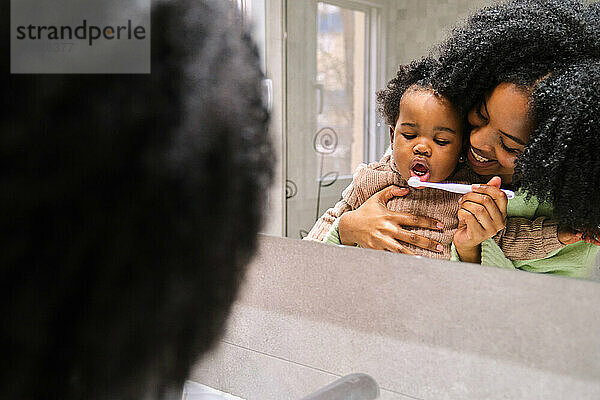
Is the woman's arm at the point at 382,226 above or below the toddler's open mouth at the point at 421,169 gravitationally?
below

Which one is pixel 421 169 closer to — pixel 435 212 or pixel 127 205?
pixel 435 212

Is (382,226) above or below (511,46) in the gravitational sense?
below

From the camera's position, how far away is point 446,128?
0.63m

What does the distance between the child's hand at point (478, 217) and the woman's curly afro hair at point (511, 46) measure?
96 mm

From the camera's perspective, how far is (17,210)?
0.43 ft

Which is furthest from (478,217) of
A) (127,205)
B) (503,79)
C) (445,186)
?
(127,205)

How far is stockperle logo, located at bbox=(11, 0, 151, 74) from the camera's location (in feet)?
0.45

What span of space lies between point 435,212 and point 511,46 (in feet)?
0.66

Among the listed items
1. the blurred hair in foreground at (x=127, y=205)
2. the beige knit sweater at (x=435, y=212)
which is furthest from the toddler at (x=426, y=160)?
the blurred hair in foreground at (x=127, y=205)

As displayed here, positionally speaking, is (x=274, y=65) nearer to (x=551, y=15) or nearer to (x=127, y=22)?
(x=551, y=15)

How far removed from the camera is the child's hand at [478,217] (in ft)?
2.02

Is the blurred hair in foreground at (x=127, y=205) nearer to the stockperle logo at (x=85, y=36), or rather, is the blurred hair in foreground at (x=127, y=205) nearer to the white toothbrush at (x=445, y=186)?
the stockperle logo at (x=85, y=36)

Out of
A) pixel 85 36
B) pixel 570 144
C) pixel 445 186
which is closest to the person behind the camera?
pixel 85 36

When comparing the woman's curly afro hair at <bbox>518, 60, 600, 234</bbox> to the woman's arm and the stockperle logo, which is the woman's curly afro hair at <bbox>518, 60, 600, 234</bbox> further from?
the stockperle logo
